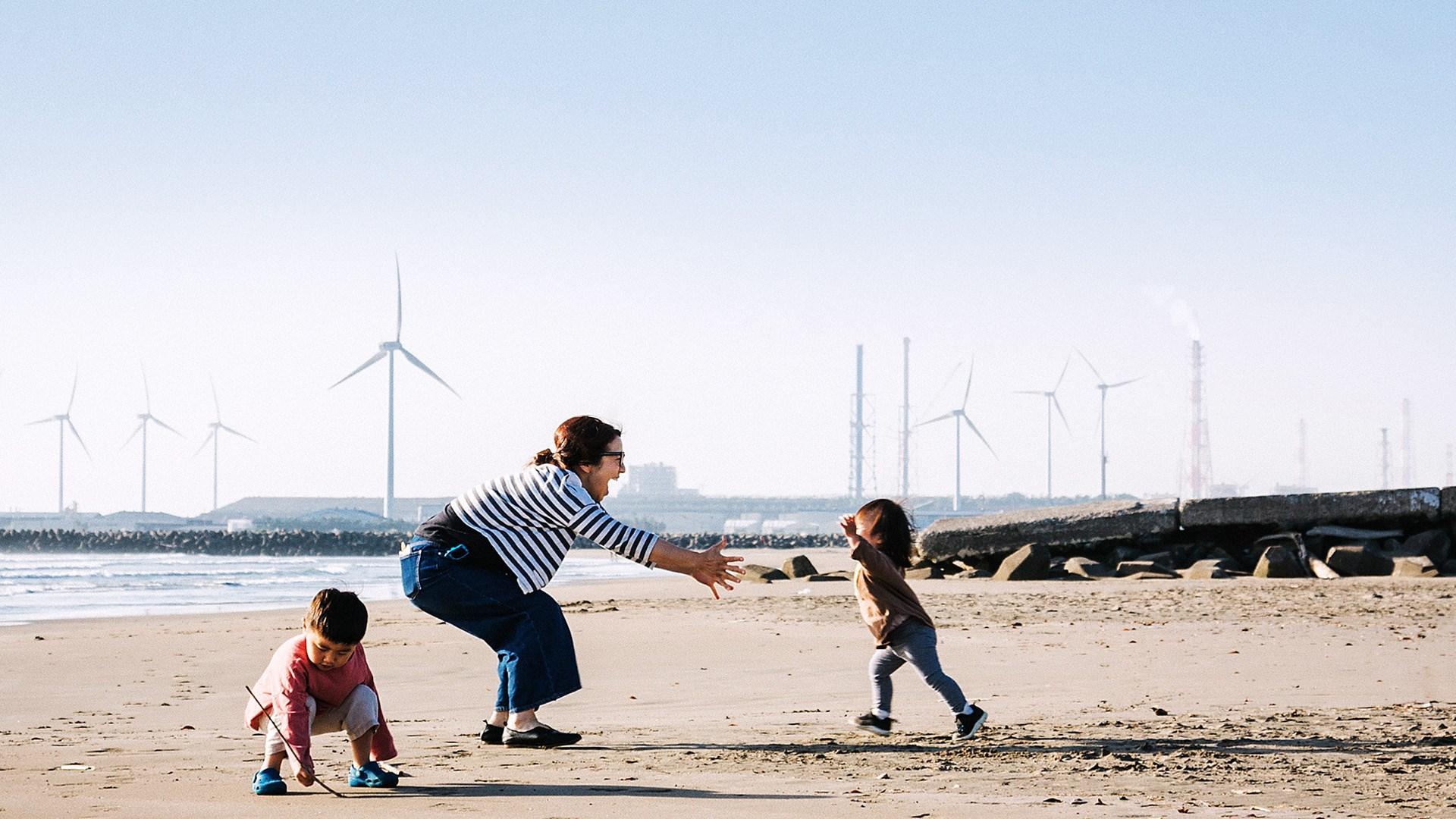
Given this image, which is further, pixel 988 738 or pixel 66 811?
pixel 988 738

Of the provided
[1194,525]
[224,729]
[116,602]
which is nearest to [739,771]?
[224,729]

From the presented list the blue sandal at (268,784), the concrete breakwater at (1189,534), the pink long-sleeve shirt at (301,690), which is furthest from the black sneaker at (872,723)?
the concrete breakwater at (1189,534)

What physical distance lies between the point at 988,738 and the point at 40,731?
362 cm

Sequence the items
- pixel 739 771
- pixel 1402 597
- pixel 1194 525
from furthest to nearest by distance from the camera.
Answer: pixel 1194 525 < pixel 1402 597 < pixel 739 771

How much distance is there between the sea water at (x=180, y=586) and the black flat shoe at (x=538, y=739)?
31.1ft

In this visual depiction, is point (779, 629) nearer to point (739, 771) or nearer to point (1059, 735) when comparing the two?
point (1059, 735)

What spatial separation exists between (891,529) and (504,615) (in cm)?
152

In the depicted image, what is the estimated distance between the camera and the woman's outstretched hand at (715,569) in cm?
521

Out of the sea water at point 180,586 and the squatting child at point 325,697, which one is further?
the sea water at point 180,586

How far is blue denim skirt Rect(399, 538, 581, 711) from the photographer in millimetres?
5391

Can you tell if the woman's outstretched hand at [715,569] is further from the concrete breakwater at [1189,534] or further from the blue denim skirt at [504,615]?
the concrete breakwater at [1189,534]

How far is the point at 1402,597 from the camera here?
37.8 ft

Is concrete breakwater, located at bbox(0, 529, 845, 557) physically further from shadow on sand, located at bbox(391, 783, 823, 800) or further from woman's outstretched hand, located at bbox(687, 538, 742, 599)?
shadow on sand, located at bbox(391, 783, 823, 800)

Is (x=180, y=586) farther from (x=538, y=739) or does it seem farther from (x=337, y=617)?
(x=337, y=617)
